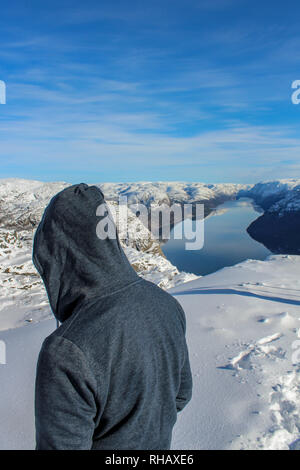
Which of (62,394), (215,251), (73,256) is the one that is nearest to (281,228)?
(215,251)

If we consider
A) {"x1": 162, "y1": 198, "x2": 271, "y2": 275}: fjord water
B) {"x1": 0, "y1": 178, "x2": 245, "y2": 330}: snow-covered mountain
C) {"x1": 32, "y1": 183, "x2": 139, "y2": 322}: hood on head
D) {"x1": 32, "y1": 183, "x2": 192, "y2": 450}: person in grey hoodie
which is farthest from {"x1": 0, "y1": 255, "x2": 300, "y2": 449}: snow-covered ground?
{"x1": 162, "y1": 198, "x2": 271, "y2": 275}: fjord water

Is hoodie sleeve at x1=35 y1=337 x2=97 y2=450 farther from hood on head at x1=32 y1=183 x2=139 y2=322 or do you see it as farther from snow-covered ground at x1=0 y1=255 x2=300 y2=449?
snow-covered ground at x1=0 y1=255 x2=300 y2=449

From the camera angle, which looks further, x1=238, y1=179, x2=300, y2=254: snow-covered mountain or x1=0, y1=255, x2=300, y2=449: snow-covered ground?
x1=238, y1=179, x2=300, y2=254: snow-covered mountain

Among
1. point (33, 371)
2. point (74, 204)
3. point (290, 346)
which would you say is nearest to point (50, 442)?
point (74, 204)

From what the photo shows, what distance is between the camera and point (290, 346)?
440cm

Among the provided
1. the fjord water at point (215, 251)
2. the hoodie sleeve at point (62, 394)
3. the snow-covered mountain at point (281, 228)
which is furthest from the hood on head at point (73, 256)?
the snow-covered mountain at point (281, 228)

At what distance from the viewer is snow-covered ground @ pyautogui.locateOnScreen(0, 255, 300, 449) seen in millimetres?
2840

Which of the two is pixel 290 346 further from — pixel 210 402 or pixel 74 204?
pixel 74 204

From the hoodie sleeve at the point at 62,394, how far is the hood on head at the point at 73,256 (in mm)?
208

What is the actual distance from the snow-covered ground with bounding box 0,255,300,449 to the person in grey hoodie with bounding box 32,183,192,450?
1.83m

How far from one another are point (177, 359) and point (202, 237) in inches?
3314

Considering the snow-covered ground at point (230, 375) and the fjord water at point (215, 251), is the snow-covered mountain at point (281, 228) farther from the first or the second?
the snow-covered ground at point (230, 375)

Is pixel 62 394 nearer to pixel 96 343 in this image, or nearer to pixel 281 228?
pixel 96 343

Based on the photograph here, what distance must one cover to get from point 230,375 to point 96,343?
3.11 metres
